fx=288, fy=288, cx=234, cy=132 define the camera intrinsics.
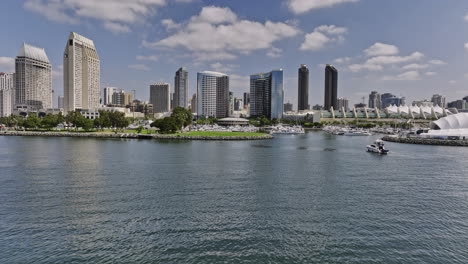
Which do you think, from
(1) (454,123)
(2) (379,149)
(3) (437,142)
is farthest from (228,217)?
(1) (454,123)

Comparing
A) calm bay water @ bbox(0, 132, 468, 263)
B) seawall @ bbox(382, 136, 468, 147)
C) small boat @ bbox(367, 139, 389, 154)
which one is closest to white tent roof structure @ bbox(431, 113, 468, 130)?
seawall @ bbox(382, 136, 468, 147)

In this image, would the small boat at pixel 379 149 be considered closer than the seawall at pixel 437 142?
Yes

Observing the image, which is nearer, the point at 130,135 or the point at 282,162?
the point at 282,162

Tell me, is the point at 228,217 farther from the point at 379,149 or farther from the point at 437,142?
the point at 437,142

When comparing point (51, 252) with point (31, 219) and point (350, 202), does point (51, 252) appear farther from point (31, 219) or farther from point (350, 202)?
point (350, 202)

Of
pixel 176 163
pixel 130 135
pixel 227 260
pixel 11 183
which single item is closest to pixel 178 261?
pixel 227 260

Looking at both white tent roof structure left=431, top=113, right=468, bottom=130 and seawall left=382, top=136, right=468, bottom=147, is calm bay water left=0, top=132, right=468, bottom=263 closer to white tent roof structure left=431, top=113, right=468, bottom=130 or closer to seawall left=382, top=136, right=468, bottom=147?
seawall left=382, top=136, right=468, bottom=147

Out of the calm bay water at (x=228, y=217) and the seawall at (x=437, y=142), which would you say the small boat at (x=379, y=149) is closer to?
the calm bay water at (x=228, y=217)

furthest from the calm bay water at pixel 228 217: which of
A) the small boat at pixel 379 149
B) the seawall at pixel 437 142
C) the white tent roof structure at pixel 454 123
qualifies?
the white tent roof structure at pixel 454 123

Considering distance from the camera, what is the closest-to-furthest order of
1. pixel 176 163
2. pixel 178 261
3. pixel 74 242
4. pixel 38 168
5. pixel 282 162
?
pixel 178 261
pixel 74 242
pixel 38 168
pixel 176 163
pixel 282 162
